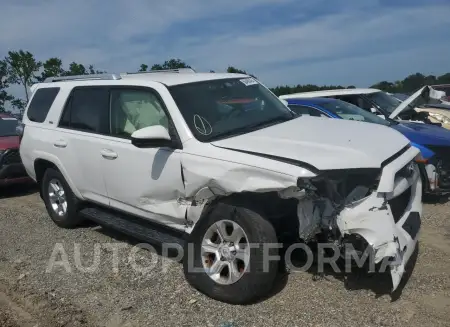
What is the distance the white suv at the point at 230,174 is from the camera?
11.5 feet

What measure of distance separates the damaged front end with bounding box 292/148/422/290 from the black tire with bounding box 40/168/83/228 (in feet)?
11.0

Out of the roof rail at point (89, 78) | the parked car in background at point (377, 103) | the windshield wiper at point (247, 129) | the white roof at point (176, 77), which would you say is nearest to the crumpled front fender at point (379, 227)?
the windshield wiper at point (247, 129)

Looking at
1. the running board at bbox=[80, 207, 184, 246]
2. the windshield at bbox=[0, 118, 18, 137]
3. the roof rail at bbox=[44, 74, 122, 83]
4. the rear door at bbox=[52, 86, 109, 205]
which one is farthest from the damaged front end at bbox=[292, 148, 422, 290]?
the windshield at bbox=[0, 118, 18, 137]

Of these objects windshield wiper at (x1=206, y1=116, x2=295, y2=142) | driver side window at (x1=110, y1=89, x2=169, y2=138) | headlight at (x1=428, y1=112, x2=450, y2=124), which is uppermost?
driver side window at (x1=110, y1=89, x2=169, y2=138)

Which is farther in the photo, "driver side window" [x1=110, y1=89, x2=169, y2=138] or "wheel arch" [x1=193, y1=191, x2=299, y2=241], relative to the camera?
"driver side window" [x1=110, y1=89, x2=169, y2=138]

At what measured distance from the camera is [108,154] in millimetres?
4879

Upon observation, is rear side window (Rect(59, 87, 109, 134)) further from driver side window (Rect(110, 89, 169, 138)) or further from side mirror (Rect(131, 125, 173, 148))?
side mirror (Rect(131, 125, 173, 148))

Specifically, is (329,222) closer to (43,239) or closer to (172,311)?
(172,311)

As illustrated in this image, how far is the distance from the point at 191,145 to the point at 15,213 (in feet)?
14.7

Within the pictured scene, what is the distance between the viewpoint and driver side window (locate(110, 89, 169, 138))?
4609 millimetres

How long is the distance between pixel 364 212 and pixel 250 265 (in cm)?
96

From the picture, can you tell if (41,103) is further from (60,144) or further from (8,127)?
(8,127)

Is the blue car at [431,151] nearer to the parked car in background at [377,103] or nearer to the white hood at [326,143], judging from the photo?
the parked car in background at [377,103]

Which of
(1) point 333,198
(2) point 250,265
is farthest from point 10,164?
(1) point 333,198
